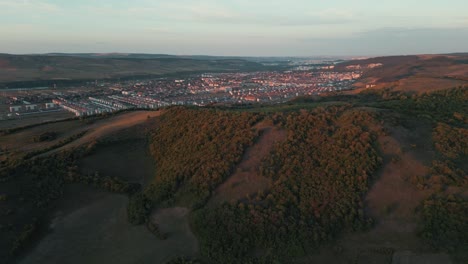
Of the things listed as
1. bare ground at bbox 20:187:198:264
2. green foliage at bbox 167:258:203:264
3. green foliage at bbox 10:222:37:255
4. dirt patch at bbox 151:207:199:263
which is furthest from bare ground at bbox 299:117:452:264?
green foliage at bbox 10:222:37:255

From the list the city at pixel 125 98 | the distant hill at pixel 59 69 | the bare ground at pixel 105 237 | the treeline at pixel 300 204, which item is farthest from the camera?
the distant hill at pixel 59 69

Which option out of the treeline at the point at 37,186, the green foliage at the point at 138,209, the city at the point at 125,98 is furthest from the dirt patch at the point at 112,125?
the city at the point at 125,98

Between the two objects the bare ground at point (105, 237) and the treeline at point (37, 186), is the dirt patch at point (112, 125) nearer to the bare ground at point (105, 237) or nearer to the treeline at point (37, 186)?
the treeline at point (37, 186)

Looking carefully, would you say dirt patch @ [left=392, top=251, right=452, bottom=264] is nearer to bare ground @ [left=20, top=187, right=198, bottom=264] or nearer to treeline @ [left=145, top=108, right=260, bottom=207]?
bare ground @ [left=20, top=187, right=198, bottom=264]

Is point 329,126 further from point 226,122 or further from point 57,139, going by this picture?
point 57,139

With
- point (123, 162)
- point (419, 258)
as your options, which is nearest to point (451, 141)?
point (419, 258)

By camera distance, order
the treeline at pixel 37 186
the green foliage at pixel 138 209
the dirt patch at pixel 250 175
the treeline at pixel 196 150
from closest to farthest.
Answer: the treeline at pixel 37 186, the green foliage at pixel 138 209, the dirt patch at pixel 250 175, the treeline at pixel 196 150

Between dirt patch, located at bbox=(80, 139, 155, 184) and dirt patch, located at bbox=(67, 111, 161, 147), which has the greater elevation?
dirt patch, located at bbox=(67, 111, 161, 147)
